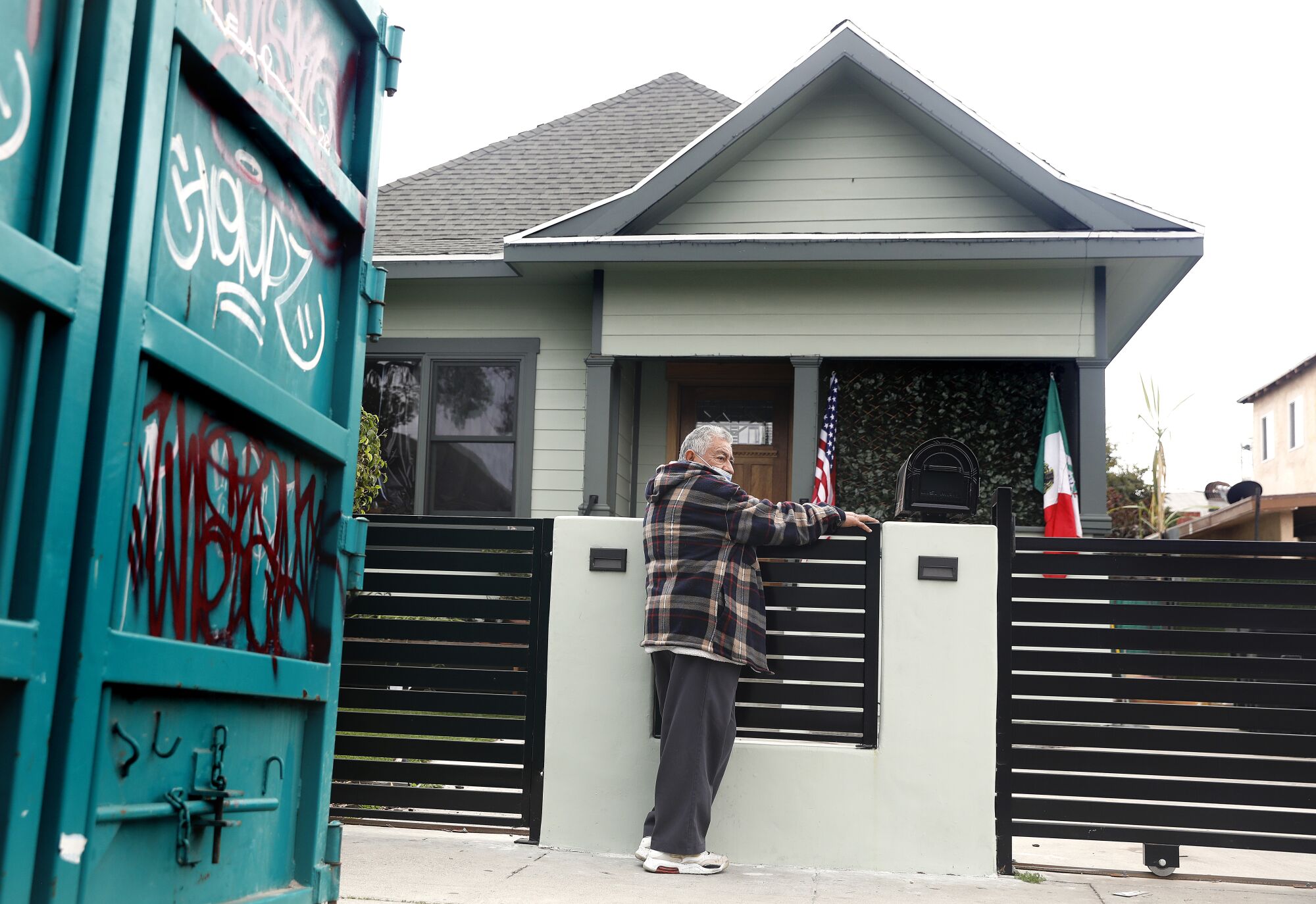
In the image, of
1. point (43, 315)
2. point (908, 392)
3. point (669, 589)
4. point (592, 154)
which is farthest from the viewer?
point (592, 154)

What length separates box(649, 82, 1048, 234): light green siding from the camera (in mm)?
9438

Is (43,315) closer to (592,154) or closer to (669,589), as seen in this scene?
(669,589)

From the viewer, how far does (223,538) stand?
249 cm

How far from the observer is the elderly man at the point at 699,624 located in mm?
4867

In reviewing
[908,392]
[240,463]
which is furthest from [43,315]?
[908,392]

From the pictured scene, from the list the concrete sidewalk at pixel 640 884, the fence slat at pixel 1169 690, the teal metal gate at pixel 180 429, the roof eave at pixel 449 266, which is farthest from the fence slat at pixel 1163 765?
the roof eave at pixel 449 266

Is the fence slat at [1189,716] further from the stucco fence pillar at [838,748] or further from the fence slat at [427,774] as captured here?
the fence slat at [427,774]

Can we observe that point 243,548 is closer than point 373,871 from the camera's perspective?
Yes

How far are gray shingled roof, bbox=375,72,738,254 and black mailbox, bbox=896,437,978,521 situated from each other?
426 centimetres

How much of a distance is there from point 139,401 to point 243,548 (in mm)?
572

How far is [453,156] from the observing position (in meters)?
12.6

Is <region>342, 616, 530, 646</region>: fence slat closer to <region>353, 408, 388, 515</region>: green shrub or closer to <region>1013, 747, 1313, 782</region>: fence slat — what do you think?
<region>1013, 747, 1313, 782</region>: fence slat


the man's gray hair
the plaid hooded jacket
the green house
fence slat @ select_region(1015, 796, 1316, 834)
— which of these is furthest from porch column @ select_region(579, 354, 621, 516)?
fence slat @ select_region(1015, 796, 1316, 834)

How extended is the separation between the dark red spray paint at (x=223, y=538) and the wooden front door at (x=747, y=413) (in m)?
7.97
